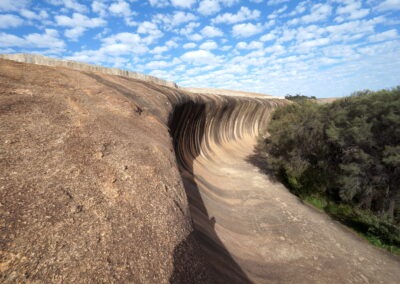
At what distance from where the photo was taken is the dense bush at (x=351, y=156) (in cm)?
668

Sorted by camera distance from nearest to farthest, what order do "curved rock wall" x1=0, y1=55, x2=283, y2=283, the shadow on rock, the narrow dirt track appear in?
"curved rock wall" x1=0, y1=55, x2=283, y2=283 < the shadow on rock < the narrow dirt track

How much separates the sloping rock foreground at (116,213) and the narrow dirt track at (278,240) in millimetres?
29

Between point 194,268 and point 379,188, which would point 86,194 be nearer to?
point 194,268

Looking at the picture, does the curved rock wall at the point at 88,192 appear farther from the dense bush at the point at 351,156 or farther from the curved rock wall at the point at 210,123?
the dense bush at the point at 351,156

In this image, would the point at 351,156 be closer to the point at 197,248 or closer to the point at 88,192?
the point at 197,248

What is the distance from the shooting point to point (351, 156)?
7477 millimetres

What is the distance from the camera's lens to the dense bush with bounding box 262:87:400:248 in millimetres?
6684

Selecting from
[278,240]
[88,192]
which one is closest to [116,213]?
[88,192]

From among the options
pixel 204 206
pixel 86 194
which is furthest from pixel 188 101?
pixel 86 194

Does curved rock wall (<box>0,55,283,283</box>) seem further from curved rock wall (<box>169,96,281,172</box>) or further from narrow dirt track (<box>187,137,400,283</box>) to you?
curved rock wall (<box>169,96,281,172</box>)

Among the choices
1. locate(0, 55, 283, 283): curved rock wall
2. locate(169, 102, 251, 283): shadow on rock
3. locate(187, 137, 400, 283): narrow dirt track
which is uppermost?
locate(0, 55, 283, 283): curved rock wall

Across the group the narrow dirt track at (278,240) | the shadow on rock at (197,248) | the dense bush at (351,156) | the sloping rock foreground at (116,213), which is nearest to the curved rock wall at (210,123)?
the shadow on rock at (197,248)

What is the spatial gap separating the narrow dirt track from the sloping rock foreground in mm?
29

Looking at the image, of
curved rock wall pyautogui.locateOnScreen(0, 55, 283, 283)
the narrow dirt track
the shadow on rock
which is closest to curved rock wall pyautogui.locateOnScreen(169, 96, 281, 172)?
the shadow on rock
